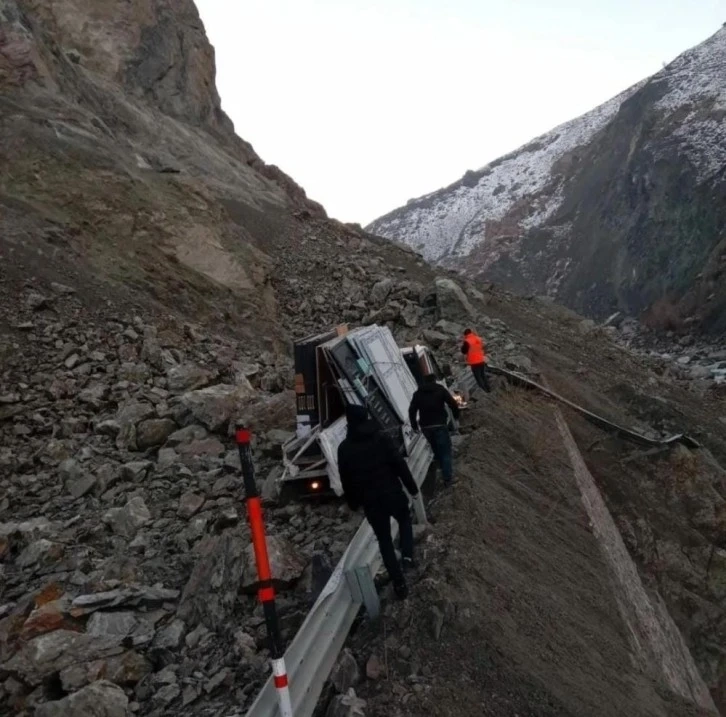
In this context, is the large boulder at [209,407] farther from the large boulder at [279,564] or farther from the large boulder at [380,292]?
the large boulder at [380,292]

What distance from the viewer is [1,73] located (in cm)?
1673

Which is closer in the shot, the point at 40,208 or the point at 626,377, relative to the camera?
the point at 40,208

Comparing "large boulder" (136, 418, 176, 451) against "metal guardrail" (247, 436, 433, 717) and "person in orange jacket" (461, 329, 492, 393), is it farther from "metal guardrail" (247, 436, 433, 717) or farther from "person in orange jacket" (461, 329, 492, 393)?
"person in orange jacket" (461, 329, 492, 393)

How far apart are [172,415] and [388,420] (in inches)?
124

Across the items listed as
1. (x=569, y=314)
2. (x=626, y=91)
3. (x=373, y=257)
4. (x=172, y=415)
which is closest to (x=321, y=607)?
(x=172, y=415)

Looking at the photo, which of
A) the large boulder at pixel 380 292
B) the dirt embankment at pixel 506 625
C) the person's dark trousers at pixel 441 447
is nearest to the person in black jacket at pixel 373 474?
the dirt embankment at pixel 506 625

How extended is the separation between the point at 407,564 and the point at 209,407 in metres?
4.36

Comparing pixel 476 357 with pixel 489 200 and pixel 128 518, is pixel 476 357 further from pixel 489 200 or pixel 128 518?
pixel 489 200

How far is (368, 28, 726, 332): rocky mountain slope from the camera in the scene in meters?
50.6

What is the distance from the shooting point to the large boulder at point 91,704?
10.4ft

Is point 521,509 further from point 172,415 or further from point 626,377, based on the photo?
point 626,377

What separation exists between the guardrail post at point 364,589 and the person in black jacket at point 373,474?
278 millimetres

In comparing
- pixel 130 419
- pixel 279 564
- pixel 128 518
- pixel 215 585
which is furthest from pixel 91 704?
pixel 130 419

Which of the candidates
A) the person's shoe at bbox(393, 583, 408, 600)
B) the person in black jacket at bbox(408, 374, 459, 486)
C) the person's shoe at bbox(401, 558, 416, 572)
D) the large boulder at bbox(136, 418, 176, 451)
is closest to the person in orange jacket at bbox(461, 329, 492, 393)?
the person in black jacket at bbox(408, 374, 459, 486)
